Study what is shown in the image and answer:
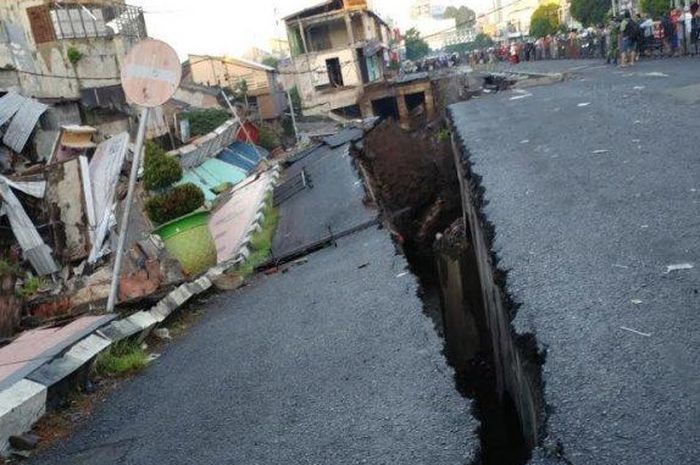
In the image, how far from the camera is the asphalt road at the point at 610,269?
224 centimetres

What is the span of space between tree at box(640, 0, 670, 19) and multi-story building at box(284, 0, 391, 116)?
629 inches

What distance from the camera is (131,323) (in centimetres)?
502

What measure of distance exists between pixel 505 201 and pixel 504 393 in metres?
1.57

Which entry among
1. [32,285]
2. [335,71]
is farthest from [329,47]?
[32,285]

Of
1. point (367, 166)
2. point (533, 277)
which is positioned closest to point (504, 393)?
point (533, 277)

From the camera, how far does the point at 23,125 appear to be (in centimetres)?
1381

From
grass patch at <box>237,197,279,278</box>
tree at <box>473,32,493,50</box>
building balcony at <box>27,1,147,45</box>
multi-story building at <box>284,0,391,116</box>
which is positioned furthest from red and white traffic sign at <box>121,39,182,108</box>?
tree at <box>473,32,493,50</box>

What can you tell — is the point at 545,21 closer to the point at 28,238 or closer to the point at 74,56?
the point at 74,56

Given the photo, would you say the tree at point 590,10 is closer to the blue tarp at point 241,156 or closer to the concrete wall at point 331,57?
the concrete wall at point 331,57

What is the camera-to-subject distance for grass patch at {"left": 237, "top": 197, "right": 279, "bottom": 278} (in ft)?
22.9

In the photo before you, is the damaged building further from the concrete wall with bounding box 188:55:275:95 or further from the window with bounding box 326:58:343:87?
the window with bounding box 326:58:343:87

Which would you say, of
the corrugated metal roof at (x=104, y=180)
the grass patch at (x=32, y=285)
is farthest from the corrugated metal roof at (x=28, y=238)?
the corrugated metal roof at (x=104, y=180)

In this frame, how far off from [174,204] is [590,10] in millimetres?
46510

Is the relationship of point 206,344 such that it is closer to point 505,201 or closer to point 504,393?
point 504,393
